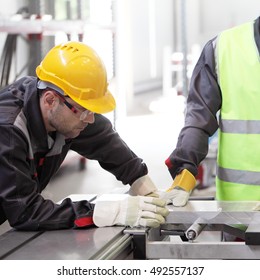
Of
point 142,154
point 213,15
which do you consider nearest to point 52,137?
point 142,154

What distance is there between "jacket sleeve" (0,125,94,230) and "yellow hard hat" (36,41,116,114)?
0.65ft

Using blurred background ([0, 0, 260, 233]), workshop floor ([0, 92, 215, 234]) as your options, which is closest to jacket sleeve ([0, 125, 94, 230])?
blurred background ([0, 0, 260, 233])

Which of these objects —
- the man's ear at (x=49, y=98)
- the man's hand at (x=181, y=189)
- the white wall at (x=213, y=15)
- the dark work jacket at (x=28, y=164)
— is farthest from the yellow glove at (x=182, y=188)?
the white wall at (x=213, y=15)

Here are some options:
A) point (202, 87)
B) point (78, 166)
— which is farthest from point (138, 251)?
point (78, 166)

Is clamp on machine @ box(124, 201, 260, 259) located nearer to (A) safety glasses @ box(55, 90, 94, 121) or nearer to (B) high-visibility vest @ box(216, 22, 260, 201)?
(B) high-visibility vest @ box(216, 22, 260, 201)

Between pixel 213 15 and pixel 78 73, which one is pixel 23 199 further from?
pixel 213 15

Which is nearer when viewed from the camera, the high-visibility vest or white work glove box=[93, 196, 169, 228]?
white work glove box=[93, 196, 169, 228]

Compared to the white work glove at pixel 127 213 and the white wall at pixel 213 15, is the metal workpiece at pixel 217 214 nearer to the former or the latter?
the white work glove at pixel 127 213

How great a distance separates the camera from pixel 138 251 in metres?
1.70

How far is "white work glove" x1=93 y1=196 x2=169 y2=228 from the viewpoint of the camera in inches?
70.2

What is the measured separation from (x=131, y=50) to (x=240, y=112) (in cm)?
755
